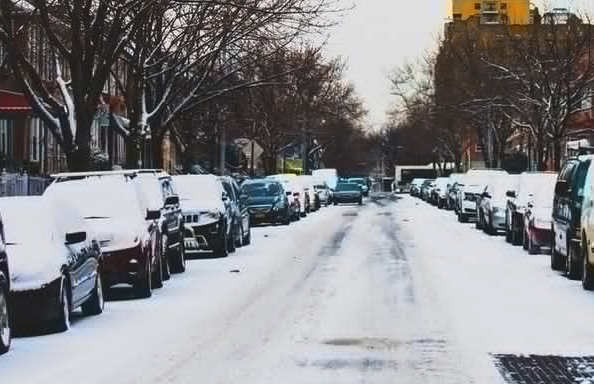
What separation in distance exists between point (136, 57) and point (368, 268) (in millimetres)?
11815

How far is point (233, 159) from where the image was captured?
8962 cm

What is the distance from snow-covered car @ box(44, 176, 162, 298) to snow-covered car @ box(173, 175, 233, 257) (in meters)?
6.83

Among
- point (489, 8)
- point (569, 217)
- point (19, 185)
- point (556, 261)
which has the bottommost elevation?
point (556, 261)

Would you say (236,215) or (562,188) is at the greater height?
(562,188)

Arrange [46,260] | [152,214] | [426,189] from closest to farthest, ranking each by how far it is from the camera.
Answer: [46,260] < [152,214] < [426,189]

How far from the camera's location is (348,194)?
78.2 metres

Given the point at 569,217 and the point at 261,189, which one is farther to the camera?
the point at 261,189

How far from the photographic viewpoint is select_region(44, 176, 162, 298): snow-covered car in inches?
704

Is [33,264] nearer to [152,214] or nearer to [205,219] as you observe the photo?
[152,214]

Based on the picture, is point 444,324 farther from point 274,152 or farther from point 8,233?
point 274,152

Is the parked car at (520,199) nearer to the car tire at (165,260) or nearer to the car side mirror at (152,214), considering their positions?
the car tire at (165,260)

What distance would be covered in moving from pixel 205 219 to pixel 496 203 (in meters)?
11.2

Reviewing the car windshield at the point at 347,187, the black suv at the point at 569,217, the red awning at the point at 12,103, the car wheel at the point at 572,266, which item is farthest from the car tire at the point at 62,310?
the car windshield at the point at 347,187

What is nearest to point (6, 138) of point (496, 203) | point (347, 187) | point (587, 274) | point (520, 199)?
point (496, 203)
